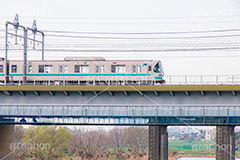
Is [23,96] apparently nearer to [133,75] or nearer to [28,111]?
[28,111]

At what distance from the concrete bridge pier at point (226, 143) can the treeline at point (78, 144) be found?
39867mm

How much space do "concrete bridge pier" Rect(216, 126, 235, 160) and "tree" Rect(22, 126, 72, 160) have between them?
138 ft

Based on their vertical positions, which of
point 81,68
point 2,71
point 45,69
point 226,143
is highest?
point 81,68

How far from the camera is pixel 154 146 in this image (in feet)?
186

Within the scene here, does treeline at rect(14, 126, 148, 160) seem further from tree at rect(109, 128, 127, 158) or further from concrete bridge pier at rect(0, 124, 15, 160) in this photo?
concrete bridge pier at rect(0, 124, 15, 160)

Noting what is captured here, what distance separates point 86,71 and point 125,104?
11175 millimetres

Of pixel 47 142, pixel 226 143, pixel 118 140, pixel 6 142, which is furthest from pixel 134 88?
pixel 118 140

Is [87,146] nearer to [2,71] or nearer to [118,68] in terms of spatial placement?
[2,71]

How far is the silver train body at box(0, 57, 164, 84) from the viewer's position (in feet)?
149

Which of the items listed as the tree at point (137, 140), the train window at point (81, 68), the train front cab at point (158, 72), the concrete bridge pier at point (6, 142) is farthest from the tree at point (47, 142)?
the train front cab at point (158, 72)


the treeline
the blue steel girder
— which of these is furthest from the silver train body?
the treeline

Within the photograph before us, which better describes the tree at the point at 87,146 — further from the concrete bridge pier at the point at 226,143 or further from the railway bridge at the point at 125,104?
the railway bridge at the point at 125,104

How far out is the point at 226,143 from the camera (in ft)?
184

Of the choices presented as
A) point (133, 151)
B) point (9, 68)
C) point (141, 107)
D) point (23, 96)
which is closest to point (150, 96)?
point (141, 107)
